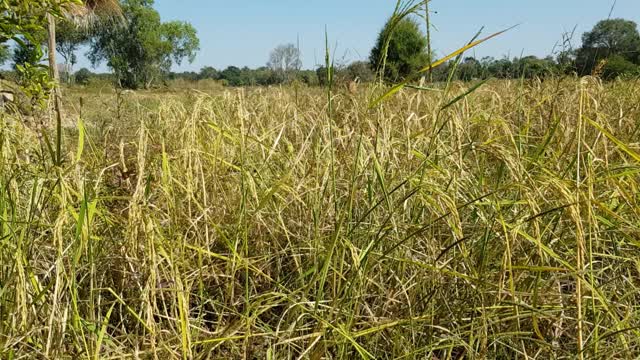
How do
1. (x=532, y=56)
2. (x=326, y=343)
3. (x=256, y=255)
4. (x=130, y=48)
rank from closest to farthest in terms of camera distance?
(x=326, y=343), (x=256, y=255), (x=532, y=56), (x=130, y=48)

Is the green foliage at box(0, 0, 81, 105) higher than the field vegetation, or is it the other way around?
the green foliage at box(0, 0, 81, 105)

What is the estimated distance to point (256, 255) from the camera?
122 cm

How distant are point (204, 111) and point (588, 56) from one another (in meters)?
2.31

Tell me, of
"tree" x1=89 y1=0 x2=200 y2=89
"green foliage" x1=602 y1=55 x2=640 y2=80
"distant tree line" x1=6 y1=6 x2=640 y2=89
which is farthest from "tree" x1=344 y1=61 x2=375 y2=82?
"tree" x1=89 y1=0 x2=200 y2=89

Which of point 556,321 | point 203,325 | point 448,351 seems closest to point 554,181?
point 556,321

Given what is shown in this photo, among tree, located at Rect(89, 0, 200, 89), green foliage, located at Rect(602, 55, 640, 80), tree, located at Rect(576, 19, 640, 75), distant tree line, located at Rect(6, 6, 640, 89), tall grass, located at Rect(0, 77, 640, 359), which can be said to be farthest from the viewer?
tree, located at Rect(89, 0, 200, 89)

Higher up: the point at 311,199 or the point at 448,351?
the point at 311,199

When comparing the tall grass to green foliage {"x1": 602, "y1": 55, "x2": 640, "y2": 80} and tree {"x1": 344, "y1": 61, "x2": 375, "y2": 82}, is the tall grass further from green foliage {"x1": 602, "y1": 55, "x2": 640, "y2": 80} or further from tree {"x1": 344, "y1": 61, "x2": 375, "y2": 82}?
green foliage {"x1": 602, "y1": 55, "x2": 640, "y2": 80}

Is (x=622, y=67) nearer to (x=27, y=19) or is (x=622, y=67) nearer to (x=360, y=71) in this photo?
(x=360, y=71)

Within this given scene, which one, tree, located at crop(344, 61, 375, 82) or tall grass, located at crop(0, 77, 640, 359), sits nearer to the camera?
tall grass, located at crop(0, 77, 640, 359)

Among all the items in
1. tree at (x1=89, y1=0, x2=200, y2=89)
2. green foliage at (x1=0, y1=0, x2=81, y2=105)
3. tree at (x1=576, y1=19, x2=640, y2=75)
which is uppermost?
tree at (x1=89, y1=0, x2=200, y2=89)

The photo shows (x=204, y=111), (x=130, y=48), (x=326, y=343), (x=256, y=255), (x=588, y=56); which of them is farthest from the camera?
(x=130, y=48)

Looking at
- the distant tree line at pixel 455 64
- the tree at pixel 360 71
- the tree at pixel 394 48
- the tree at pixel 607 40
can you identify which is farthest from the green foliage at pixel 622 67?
the tree at pixel 360 71

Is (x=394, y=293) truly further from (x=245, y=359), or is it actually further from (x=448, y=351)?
(x=245, y=359)
